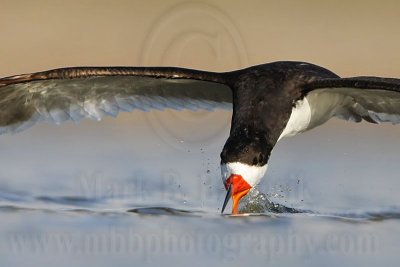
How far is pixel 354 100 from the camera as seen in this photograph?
33.6ft

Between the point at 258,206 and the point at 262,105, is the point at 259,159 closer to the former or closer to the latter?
the point at 262,105

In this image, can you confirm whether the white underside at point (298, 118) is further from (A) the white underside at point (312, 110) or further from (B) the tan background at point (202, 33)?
(B) the tan background at point (202, 33)

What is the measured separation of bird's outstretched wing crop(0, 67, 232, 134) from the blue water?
27.5 inches

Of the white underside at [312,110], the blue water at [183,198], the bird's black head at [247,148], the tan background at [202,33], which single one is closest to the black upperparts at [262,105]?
the bird's black head at [247,148]

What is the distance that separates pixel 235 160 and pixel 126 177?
2.74 m

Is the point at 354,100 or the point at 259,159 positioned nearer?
the point at 259,159

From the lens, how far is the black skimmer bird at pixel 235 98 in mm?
9008

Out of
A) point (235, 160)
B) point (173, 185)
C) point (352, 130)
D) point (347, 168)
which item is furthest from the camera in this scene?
point (352, 130)

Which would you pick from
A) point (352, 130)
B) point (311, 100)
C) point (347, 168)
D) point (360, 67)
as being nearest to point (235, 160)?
point (311, 100)

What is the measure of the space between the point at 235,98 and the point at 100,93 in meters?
1.30

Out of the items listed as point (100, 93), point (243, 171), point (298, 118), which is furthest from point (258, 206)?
point (100, 93)

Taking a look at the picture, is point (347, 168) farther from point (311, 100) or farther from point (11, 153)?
point (11, 153)

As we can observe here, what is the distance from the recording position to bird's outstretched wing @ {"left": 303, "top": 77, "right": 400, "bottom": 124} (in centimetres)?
945

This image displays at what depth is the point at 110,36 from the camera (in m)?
15.9
